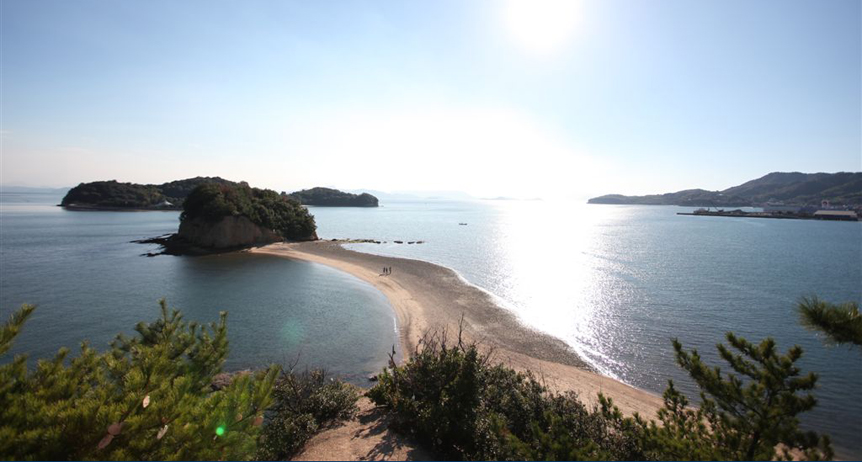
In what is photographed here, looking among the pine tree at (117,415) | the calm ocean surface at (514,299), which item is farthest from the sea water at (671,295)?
the pine tree at (117,415)

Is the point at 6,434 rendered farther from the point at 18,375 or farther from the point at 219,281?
the point at 219,281

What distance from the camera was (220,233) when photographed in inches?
2331

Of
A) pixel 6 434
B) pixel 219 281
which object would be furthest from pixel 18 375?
pixel 219 281

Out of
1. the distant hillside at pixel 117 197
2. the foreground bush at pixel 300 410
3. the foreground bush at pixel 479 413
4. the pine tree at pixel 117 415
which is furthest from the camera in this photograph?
the distant hillside at pixel 117 197

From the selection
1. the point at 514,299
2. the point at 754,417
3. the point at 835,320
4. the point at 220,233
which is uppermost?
the point at 835,320

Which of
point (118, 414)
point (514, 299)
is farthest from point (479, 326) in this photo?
point (118, 414)

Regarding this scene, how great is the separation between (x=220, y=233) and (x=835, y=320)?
2646 inches

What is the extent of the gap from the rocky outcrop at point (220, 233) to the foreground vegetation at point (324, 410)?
53.9 meters

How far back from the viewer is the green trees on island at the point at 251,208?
195ft

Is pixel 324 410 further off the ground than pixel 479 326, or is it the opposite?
pixel 324 410

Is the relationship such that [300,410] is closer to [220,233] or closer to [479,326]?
[479,326]

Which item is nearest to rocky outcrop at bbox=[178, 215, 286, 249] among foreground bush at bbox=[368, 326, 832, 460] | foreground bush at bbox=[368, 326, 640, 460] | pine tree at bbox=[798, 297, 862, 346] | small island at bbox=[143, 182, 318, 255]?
small island at bbox=[143, 182, 318, 255]

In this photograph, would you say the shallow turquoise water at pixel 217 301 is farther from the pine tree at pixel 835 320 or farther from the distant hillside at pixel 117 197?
the distant hillside at pixel 117 197

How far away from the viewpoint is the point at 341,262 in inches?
2079
